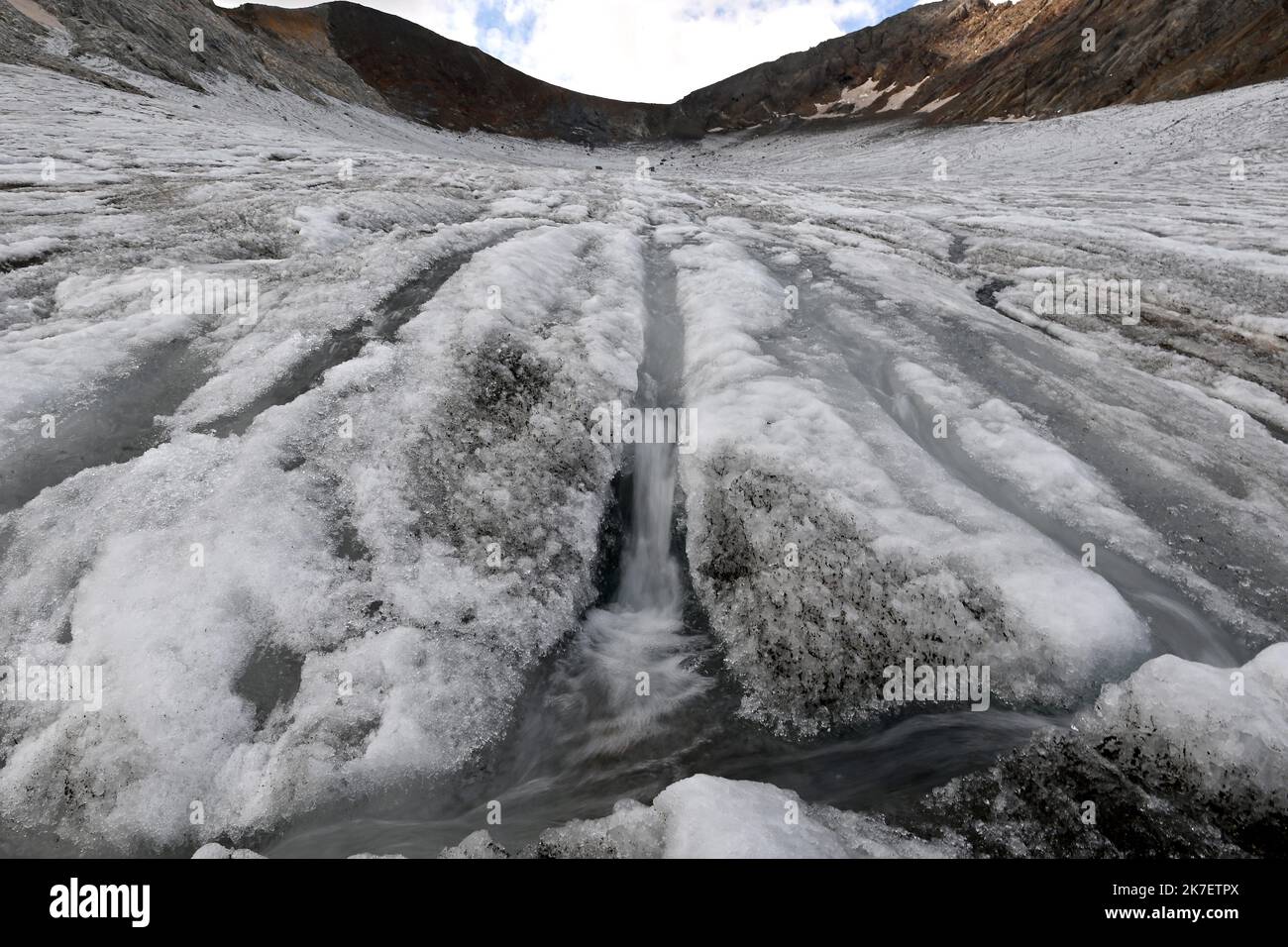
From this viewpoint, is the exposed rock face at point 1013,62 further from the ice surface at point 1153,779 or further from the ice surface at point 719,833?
the ice surface at point 719,833

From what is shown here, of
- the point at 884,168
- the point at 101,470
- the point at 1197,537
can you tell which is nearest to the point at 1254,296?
the point at 1197,537

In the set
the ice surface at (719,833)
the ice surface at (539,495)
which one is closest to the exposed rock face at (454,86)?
the ice surface at (539,495)

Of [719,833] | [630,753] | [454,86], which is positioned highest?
[454,86]

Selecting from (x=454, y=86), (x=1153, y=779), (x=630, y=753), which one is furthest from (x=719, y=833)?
(x=454, y=86)

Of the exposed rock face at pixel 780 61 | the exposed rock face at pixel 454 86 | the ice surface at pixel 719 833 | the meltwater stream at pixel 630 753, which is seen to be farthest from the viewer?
the exposed rock face at pixel 454 86

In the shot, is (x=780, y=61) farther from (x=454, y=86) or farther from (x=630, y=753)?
(x=630, y=753)

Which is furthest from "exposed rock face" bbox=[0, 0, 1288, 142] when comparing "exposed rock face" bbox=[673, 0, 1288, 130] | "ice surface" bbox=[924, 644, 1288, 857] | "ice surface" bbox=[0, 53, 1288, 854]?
"ice surface" bbox=[924, 644, 1288, 857]
